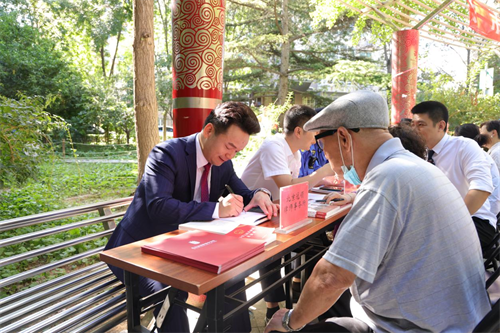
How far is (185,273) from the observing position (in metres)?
1.28

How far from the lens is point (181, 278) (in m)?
1.24

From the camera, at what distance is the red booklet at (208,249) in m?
1.32

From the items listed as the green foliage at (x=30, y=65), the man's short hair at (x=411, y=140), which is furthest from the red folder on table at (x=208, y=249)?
the green foliage at (x=30, y=65)

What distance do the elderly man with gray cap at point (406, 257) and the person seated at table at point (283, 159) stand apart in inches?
64.7

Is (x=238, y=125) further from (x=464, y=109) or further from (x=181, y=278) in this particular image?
(x=464, y=109)

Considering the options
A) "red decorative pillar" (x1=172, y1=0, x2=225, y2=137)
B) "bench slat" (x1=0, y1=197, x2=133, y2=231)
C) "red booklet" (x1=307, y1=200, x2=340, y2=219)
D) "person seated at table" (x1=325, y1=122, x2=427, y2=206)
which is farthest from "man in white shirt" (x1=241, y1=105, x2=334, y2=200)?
"bench slat" (x1=0, y1=197, x2=133, y2=231)

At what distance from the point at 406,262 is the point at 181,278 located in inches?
30.2

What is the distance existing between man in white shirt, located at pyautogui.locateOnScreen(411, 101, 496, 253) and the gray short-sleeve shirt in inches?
64.7

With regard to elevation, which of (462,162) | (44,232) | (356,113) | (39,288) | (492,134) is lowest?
(39,288)

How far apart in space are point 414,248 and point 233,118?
50.8 inches

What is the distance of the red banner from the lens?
4.84m

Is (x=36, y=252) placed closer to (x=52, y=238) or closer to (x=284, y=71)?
(x=52, y=238)

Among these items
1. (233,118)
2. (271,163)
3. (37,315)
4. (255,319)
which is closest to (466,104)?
(271,163)

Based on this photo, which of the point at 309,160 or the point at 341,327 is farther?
the point at 309,160
